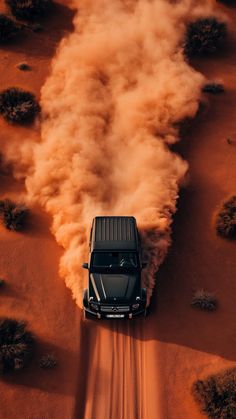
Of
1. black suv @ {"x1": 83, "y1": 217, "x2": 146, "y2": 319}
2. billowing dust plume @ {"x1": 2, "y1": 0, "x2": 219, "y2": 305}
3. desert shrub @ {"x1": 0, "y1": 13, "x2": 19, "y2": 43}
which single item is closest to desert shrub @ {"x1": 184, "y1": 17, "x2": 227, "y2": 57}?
billowing dust plume @ {"x1": 2, "y1": 0, "x2": 219, "y2": 305}

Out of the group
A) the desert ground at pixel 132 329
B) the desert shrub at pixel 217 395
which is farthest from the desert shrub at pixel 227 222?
the desert shrub at pixel 217 395

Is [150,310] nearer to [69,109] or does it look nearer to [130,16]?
[69,109]

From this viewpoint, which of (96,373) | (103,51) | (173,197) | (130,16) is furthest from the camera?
(130,16)

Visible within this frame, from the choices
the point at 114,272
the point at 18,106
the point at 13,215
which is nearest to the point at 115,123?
the point at 18,106

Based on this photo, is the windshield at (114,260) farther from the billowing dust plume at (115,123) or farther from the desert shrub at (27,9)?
the desert shrub at (27,9)

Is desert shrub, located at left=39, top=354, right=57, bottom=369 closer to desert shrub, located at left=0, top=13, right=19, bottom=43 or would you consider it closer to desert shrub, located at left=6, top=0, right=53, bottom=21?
desert shrub, located at left=0, top=13, right=19, bottom=43

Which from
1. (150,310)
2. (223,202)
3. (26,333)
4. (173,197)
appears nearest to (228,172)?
(223,202)

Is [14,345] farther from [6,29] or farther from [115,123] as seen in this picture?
[6,29]
